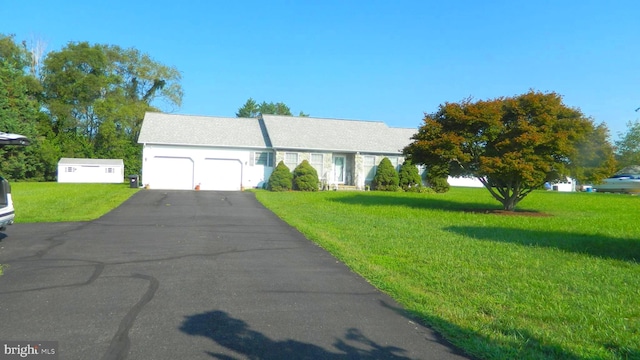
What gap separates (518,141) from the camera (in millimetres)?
16828

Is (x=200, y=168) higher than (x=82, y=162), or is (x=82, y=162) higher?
(x=82, y=162)

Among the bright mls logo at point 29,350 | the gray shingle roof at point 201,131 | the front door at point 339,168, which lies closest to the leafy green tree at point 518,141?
the bright mls logo at point 29,350

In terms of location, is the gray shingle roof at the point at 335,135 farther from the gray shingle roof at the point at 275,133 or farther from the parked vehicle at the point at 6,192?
the parked vehicle at the point at 6,192

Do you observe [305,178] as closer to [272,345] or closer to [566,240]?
[566,240]

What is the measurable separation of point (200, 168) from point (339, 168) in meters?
9.05

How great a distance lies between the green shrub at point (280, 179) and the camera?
29.8 meters

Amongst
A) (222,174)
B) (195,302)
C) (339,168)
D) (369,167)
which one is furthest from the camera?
(339,168)

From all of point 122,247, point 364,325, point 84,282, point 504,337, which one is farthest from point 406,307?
point 122,247

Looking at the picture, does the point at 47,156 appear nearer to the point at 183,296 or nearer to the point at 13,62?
the point at 13,62

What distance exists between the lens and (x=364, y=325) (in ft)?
17.6

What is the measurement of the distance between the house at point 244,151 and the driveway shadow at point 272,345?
26.6m

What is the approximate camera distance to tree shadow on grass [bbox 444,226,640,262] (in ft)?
33.3

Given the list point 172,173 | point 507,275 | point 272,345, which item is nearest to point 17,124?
point 172,173

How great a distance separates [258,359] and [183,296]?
227 centimetres
